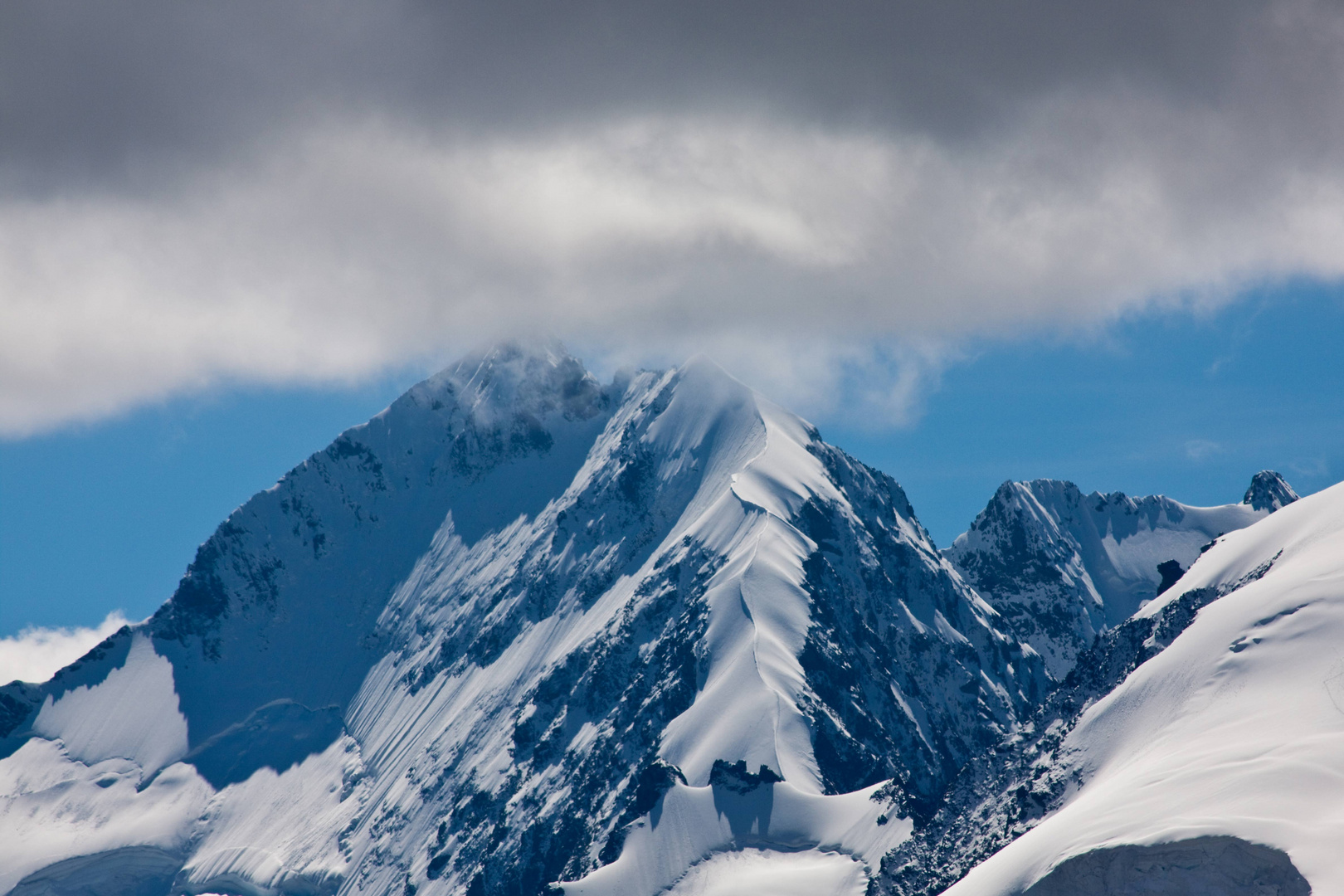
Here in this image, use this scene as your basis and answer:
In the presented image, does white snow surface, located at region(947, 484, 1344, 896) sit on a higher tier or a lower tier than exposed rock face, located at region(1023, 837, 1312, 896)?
higher

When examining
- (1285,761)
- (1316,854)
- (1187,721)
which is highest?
(1187,721)

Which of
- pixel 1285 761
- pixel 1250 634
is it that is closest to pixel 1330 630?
pixel 1250 634

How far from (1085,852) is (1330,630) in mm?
48444

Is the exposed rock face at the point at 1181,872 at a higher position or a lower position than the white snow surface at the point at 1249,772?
lower

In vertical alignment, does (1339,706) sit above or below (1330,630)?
below

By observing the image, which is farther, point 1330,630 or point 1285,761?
point 1330,630

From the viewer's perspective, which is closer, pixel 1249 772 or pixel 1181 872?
pixel 1181 872

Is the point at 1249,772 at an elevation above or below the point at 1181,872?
above

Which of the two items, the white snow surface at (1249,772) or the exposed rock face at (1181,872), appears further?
the white snow surface at (1249,772)

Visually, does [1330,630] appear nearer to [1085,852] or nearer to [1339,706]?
[1339,706]

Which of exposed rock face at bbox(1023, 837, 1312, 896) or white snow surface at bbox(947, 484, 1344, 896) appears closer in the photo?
exposed rock face at bbox(1023, 837, 1312, 896)

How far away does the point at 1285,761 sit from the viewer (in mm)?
162625

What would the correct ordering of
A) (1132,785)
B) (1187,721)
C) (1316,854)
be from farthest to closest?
(1187,721) → (1132,785) → (1316,854)

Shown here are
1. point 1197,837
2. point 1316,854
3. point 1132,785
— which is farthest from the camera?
point 1132,785
